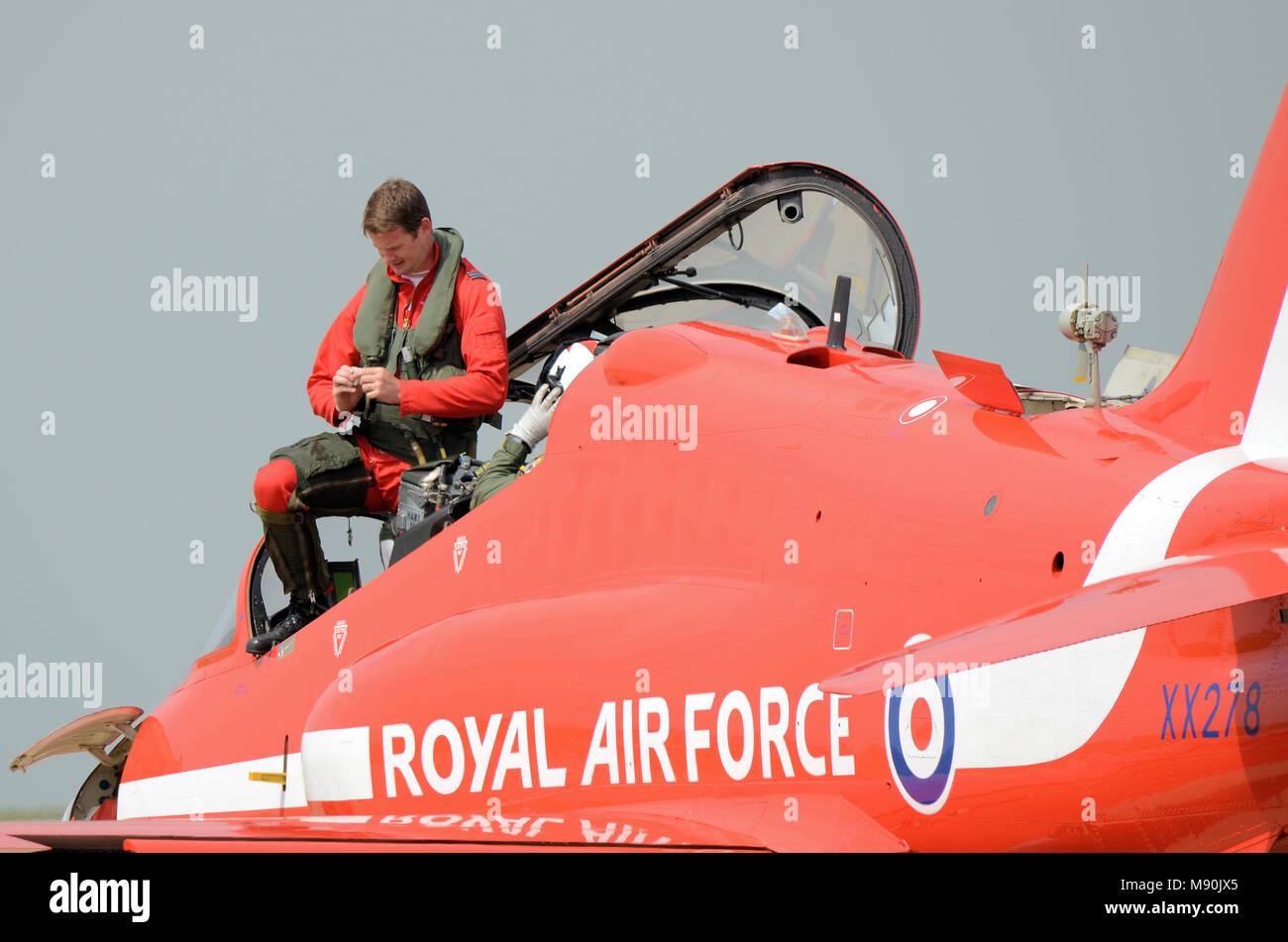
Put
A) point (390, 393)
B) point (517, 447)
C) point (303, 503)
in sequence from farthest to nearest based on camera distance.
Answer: point (303, 503), point (390, 393), point (517, 447)

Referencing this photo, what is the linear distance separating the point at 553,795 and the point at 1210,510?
200 centimetres

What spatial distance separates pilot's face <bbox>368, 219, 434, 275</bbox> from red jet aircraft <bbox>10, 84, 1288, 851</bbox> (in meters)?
1.30

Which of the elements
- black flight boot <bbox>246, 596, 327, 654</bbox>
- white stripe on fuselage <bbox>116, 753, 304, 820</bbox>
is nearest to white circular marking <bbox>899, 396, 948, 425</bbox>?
white stripe on fuselage <bbox>116, 753, 304, 820</bbox>

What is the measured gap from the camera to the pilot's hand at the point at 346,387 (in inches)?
226

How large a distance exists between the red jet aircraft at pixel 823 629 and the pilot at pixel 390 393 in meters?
0.65

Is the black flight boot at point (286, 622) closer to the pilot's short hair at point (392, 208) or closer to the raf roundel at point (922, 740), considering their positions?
the pilot's short hair at point (392, 208)

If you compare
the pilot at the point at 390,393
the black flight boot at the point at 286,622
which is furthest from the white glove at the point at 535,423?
the black flight boot at the point at 286,622

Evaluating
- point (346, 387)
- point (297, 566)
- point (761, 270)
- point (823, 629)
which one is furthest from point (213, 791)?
point (761, 270)

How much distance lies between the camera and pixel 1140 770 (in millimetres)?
2902

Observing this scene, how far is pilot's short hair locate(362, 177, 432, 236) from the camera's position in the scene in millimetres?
5781

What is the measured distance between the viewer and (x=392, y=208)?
578 centimetres

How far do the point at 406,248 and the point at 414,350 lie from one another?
44 cm

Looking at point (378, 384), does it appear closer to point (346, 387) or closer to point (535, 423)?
point (346, 387)

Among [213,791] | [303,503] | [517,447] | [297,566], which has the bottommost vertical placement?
[213,791]
